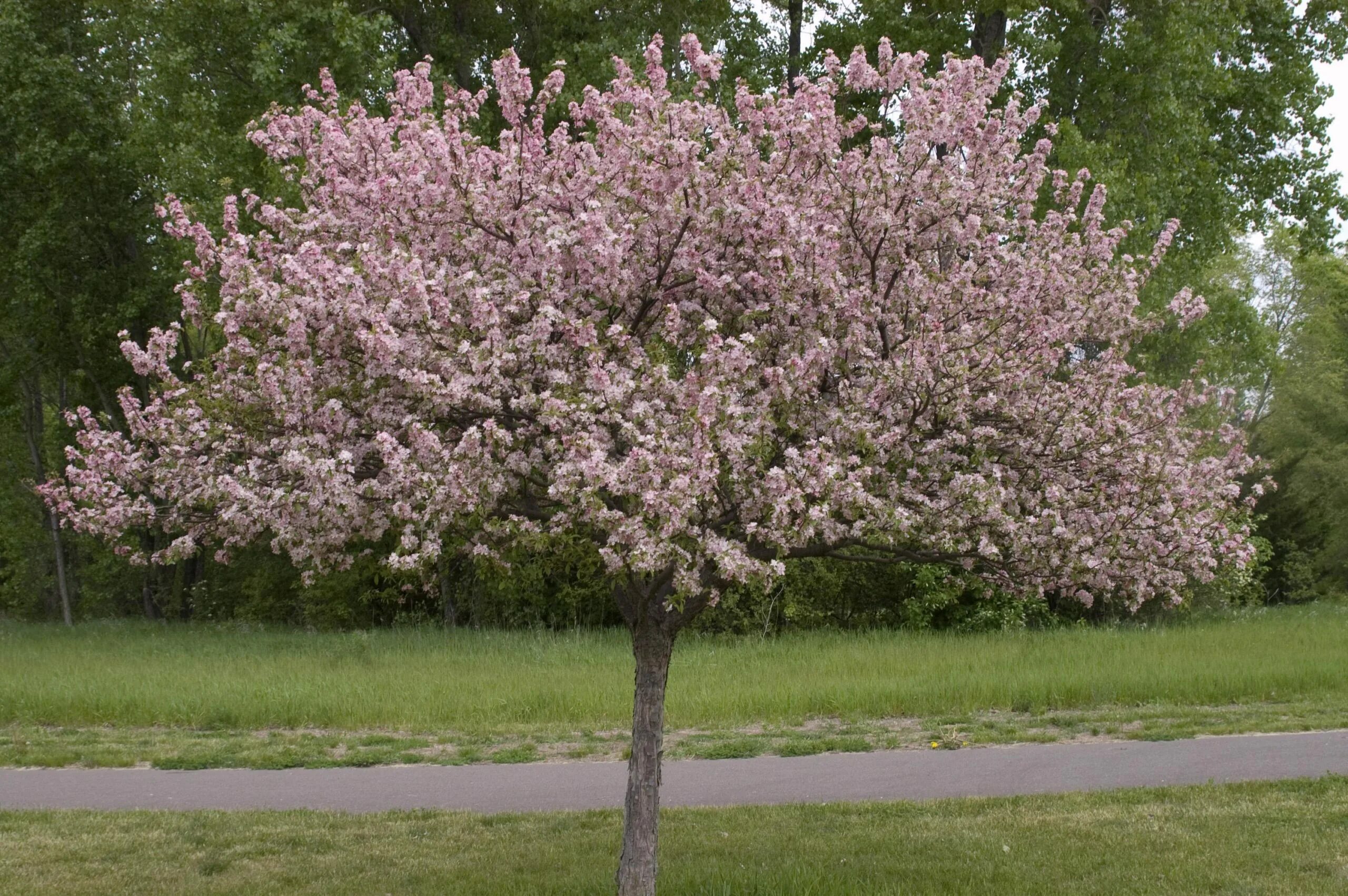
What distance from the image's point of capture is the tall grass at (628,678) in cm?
1270

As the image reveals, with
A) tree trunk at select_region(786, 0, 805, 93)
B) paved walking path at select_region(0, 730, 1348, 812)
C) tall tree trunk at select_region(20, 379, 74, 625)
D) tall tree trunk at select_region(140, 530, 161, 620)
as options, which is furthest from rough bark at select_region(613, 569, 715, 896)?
tall tree trunk at select_region(20, 379, 74, 625)

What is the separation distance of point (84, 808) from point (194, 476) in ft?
14.5

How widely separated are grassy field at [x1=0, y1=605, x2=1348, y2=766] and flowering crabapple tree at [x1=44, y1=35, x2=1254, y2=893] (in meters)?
5.24

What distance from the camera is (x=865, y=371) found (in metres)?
5.87

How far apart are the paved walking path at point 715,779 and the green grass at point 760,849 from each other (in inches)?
16.9

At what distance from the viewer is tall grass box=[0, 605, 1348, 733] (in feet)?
41.7

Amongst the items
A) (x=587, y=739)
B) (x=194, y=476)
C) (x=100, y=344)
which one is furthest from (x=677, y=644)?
(x=100, y=344)

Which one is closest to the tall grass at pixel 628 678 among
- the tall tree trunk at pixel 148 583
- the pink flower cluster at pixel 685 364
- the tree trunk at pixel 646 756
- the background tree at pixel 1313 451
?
the tree trunk at pixel 646 756

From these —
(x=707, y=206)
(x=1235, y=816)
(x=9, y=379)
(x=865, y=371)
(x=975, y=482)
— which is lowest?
(x=1235, y=816)

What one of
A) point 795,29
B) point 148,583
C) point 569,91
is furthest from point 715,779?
point 148,583

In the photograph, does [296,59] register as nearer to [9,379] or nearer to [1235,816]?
[9,379]

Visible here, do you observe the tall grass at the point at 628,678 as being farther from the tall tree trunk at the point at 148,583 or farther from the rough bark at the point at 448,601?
the tall tree trunk at the point at 148,583

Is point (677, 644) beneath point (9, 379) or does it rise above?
beneath

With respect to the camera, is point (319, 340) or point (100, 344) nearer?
point (319, 340)
